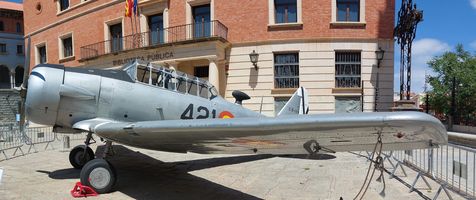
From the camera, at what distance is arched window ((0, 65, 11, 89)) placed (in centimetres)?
5641

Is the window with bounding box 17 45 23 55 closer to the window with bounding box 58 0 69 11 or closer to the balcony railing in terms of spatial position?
the window with bounding box 58 0 69 11

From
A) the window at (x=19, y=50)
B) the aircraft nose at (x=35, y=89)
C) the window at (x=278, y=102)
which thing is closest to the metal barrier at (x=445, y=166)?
the aircraft nose at (x=35, y=89)

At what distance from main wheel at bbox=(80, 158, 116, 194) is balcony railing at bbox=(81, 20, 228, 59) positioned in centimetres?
1383

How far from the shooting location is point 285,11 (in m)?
19.7

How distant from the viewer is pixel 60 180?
7.00m

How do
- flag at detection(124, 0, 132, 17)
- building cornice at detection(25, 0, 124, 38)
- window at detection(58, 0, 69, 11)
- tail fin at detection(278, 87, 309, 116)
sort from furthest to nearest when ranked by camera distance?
1. window at detection(58, 0, 69, 11)
2. building cornice at detection(25, 0, 124, 38)
3. flag at detection(124, 0, 132, 17)
4. tail fin at detection(278, 87, 309, 116)

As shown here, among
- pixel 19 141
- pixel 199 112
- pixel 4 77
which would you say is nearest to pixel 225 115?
pixel 199 112

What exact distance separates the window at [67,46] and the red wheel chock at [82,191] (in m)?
28.2

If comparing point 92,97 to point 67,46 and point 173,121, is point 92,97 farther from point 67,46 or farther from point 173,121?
point 67,46

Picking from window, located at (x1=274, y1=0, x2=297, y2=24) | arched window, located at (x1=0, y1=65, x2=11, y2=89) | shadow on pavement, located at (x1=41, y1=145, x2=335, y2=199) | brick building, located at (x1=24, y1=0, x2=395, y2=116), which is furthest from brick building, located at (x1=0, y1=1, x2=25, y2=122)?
shadow on pavement, located at (x1=41, y1=145, x2=335, y2=199)

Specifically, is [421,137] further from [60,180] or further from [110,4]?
[110,4]

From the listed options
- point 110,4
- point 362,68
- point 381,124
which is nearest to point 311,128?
point 381,124

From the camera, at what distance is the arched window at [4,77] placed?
56.4 m

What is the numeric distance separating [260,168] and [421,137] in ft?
17.8
